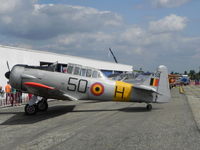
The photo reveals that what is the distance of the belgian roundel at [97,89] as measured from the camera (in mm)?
11164

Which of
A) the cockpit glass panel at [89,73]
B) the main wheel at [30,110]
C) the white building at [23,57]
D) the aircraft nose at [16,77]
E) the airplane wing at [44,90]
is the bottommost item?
the main wheel at [30,110]

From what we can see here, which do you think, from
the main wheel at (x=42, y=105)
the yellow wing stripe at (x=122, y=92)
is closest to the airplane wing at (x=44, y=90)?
the main wheel at (x=42, y=105)

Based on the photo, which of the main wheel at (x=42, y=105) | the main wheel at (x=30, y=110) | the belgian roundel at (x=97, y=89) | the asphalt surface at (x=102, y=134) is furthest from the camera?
the main wheel at (x=42, y=105)

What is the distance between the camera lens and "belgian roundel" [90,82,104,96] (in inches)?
440

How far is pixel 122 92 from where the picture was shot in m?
11.4

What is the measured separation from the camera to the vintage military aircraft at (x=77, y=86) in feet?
34.5

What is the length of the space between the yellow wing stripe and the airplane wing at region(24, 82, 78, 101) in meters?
1.97

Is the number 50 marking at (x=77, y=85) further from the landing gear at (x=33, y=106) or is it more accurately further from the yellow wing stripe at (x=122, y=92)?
the landing gear at (x=33, y=106)

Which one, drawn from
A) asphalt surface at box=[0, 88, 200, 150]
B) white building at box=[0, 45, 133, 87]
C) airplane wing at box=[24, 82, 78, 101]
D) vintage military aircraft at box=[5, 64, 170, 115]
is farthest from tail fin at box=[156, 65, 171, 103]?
white building at box=[0, 45, 133, 87]

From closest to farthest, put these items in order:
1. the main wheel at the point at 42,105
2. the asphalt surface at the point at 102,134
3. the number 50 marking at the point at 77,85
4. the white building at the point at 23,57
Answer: the asphalt surface at the point at 102,134 → the number 50 marking at the point at 77,85 → the main wheel at the point at 42,105 → the white building at the point at 23,57

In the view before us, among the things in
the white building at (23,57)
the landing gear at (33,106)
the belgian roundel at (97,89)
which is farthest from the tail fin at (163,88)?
→ the white building at (23,57)

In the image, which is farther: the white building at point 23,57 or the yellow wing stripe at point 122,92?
the white building at point 23,57

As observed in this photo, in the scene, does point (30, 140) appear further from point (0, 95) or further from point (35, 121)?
point (0, 95)

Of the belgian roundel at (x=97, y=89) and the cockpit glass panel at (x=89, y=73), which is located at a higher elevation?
the cockpit glass panel at (x=89, y=73)
